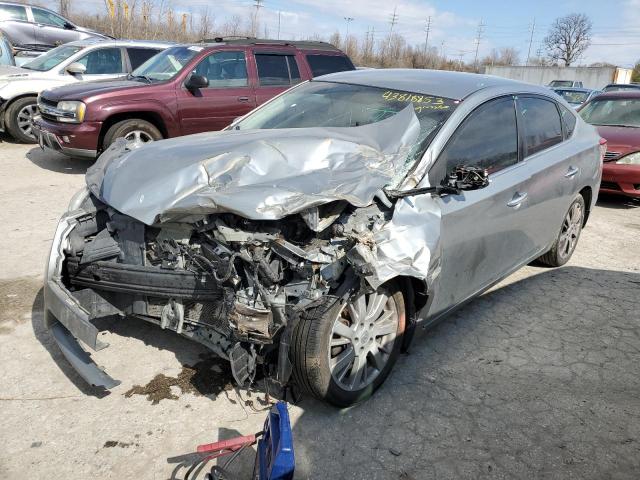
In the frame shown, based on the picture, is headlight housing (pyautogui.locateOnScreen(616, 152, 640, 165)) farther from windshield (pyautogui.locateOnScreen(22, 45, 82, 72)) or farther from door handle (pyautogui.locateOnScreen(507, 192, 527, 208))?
windshield (pyautogui.locateOnScreen(22, 45, 82, 72))

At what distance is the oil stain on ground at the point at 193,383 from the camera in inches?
120

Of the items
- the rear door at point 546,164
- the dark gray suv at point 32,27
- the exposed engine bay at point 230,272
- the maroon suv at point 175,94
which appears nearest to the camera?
the exposed engine bay at point 230,272

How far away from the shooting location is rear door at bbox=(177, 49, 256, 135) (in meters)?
7.91

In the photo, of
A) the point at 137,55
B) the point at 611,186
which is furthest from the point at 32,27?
the point at 611,186

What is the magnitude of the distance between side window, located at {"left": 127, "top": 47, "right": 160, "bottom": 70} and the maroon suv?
134 cm

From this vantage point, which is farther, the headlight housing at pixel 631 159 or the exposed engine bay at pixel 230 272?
the headlight housing at pixel 631 159

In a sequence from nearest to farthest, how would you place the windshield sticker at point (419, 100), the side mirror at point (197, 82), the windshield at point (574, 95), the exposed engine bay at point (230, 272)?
1. the exposed engine bay at point (230, 272)
2. the windshield sticker at point (419, 100)
3. the side mirror at point (197, 82)
4. the windshield at point (574, 95)

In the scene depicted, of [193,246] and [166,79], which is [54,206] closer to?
[166,79]

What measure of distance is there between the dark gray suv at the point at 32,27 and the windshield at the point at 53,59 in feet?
19.7

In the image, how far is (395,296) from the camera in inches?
119

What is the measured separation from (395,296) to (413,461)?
87 centimetres

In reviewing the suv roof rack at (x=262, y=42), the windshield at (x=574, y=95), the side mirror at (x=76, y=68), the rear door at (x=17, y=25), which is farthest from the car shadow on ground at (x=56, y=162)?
the windshield at (x=574, y=95)

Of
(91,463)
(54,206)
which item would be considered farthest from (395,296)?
(54,206)

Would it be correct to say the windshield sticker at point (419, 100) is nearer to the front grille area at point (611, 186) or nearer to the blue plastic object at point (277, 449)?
the blue plastic object at point (277, 449)
